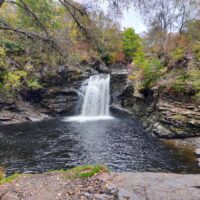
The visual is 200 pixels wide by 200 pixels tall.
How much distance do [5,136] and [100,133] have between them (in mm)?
7784

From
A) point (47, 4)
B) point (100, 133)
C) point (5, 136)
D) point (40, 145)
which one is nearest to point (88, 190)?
point (47, 4)

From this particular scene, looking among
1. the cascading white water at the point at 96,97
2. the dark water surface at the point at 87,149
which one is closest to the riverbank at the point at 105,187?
the dark water surface at the point at 87,149

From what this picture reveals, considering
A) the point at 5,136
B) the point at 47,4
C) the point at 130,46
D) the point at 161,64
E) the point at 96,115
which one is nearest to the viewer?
the point at 47,4

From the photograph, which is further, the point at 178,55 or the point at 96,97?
the point at 96,97

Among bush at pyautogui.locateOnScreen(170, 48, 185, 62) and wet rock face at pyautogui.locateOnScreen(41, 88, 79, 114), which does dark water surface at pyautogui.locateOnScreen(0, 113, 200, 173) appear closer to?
wet rock face at pyautogui.locateOnScreen(41, 88, 79, 114)

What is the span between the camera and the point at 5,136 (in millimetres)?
21859

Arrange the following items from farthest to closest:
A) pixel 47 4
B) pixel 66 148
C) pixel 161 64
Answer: pixel 161 64, pixel 66 148, pixel 47 4

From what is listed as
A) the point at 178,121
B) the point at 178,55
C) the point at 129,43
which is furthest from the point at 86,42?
the point at 129,43

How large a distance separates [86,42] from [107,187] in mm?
4361

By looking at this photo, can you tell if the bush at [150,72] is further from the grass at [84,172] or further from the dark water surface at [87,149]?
the grass at [84,172]

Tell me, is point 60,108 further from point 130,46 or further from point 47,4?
point 47,4

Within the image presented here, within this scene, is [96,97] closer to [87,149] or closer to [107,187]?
[87,149]

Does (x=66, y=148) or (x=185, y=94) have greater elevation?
(x=185, y=94)

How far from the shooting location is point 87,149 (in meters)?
17.6
